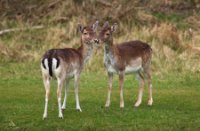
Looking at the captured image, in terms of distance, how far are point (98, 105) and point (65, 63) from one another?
2.23 m

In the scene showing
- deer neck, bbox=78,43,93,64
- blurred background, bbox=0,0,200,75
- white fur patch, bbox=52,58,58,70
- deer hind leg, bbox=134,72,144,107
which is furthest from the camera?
blurred background, bbox=0,0,200,75

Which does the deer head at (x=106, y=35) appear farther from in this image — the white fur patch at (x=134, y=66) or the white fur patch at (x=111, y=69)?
the white fur patch at (x=134, y=66)

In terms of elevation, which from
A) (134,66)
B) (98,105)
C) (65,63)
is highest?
(65,63)

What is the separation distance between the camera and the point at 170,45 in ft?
73.4

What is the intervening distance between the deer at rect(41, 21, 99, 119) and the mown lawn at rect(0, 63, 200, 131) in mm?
519

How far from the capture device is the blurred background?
21188 millimetres

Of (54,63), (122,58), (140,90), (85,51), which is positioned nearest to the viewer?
(54,63)

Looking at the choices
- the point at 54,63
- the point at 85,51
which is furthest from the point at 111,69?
the point at 54,63

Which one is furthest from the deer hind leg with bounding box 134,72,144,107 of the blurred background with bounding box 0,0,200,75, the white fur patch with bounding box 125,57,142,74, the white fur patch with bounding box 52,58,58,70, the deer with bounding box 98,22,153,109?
the blurred background with bounding box 0,0,200,75

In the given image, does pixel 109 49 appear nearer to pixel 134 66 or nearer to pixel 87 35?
pixel 87 35

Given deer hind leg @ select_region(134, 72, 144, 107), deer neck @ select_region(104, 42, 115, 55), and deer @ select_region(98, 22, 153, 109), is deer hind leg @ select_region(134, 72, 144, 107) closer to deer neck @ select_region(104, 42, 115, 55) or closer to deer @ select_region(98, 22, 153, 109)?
deer @ select_region(98, 22, 153, 109)

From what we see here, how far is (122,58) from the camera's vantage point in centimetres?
1397

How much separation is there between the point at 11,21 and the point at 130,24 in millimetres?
4800

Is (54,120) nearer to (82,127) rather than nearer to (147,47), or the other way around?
(82,127)
